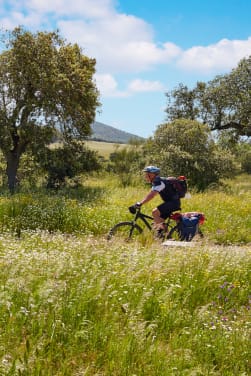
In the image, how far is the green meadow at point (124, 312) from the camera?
12.3 feet

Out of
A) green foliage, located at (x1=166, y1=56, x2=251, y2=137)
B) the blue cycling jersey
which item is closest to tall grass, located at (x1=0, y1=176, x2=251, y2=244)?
the blue cycling jersey

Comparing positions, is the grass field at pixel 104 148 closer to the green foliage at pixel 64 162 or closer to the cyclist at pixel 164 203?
the green foliage at pixel 64 162

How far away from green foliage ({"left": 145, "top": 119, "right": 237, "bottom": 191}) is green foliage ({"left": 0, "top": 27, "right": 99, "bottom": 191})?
17.4 feet

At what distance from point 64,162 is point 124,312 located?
734 inches

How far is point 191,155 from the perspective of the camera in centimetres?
2306

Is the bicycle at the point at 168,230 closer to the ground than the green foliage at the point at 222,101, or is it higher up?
closer to the ground

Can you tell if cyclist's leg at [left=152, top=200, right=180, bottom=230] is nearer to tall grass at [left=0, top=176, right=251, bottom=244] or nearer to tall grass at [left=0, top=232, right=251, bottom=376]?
tall grass at [left=0, top=176, right=251, bottom=244]

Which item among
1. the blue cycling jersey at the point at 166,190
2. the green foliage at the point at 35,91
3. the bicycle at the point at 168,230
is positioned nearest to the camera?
the blue cycling jersey at the point at 166,190

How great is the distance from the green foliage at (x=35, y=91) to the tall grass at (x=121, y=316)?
16060mm

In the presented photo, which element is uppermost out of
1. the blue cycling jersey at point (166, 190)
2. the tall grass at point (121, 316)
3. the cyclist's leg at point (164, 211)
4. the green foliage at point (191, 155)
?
the green foliage at point (191, 155)

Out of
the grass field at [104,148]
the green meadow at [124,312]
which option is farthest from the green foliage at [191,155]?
the green meadow at [124,312]

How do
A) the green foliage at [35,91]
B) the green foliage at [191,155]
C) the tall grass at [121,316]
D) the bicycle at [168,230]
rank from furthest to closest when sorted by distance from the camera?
the green foliage at [191,155] < the green foliage at [35,91] < the bicycle at [168,230] < the tall grass at [121,316]

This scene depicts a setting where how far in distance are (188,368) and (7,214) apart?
8.89 metres

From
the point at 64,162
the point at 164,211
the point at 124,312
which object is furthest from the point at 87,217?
the point at 64,162
